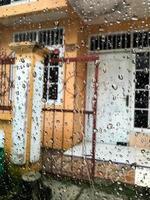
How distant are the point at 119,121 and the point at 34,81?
3550 millimetres

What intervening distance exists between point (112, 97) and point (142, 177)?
3444 millimetres

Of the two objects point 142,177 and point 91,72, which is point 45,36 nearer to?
point 91,72

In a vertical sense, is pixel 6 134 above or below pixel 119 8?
below

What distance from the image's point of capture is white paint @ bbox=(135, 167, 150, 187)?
15.0 feet

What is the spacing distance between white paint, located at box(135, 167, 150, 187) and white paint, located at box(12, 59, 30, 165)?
5.51ft

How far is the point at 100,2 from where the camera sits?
671 cm

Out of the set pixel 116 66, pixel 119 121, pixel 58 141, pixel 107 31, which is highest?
pixel 107 31

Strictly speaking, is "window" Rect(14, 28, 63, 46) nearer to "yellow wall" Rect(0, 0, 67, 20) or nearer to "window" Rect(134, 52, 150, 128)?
"yellow wall" Rect(0, 0, 67, 20)

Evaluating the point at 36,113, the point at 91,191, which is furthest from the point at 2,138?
the point at 91,191

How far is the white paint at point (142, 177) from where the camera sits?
180 inches

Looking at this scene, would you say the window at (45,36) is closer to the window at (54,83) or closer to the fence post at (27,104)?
the window at (54,83)

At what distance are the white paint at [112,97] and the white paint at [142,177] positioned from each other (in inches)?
104

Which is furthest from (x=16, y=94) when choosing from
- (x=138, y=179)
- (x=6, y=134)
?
(x=138, y=179)

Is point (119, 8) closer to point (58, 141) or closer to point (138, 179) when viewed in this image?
point (58, 141)
